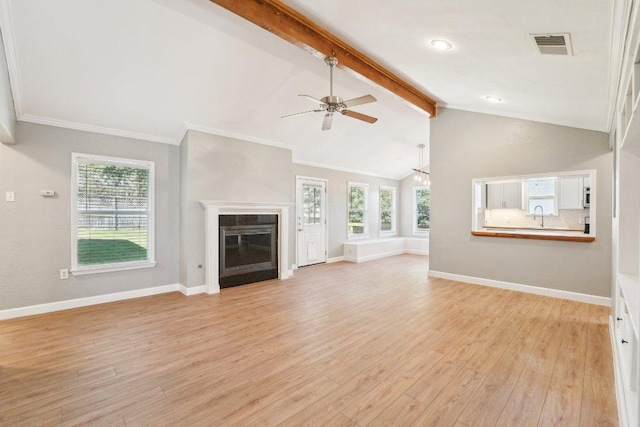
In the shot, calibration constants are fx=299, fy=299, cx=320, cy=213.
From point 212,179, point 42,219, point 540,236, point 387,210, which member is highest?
point 212,179

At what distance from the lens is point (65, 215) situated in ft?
13.4

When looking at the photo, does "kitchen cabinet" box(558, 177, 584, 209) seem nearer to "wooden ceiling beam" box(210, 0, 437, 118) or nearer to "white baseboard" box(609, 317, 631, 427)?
"wooden ceiling beam" box(210, 0, 437, 118)

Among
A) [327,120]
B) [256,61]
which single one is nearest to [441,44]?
[327,120]

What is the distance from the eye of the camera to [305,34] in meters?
3.18

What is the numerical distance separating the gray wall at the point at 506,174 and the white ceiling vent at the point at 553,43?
2.59 m

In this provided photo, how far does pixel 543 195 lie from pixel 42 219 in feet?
29.9

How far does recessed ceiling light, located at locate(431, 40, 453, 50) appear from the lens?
2889 millimetres

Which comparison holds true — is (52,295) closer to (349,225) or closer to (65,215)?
(65,215)

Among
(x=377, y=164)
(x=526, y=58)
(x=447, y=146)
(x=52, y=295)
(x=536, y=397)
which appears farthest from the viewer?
(x=377, y=164)

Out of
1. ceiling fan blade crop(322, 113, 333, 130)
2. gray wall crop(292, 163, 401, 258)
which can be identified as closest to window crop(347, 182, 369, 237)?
gray wall crop(292, 163, 401, 258)

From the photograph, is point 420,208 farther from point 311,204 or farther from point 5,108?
point 5,108

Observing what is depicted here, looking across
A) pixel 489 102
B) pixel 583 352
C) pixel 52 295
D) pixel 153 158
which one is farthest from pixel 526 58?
pixel 52 295

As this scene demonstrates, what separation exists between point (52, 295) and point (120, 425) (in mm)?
3130

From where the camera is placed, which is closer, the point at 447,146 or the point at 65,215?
the point at 65,215
